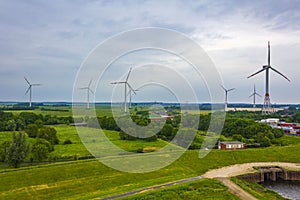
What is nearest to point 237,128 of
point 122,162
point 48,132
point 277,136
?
point 277,136

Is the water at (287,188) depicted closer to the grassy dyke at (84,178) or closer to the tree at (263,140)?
the grassy dyke at (84,178)

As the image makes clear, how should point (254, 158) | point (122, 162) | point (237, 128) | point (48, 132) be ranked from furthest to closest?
point (237, 128) < point (48, 132) < point (254, 158) < point (122, 162)

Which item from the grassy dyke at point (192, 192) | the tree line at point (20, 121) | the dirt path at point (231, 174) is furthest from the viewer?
the tree line at point (20, 121)

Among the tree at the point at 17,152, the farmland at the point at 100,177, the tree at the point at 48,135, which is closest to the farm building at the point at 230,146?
the farmland at the point at 100,177

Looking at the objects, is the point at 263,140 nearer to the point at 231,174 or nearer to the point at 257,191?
the point at 231,174

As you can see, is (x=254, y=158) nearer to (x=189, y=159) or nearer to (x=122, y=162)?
(x=189, y=159)

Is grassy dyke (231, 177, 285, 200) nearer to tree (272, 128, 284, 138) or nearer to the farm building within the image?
the farm building
